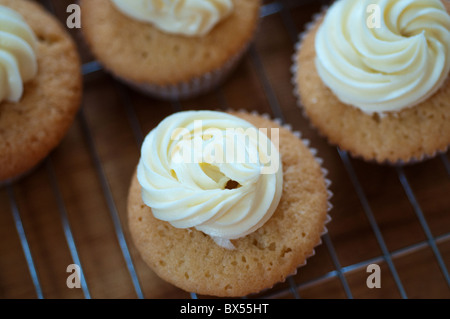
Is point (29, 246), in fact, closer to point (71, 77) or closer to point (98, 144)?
point (98, 144)

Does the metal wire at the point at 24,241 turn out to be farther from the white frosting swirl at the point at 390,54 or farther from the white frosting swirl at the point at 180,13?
the white frosting swirl at the point at 390,54

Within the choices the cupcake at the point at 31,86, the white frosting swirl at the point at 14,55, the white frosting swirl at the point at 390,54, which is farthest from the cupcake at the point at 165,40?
the white frosting swirl at the point at 390,54

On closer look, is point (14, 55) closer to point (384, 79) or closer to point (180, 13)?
point (180, 13)

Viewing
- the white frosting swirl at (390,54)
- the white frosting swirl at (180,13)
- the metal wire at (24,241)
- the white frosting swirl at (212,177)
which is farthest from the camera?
the metal wire at (24,241)

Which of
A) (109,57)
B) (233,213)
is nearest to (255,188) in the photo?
(233,213)

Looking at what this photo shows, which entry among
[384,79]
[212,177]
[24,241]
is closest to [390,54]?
[384,79]

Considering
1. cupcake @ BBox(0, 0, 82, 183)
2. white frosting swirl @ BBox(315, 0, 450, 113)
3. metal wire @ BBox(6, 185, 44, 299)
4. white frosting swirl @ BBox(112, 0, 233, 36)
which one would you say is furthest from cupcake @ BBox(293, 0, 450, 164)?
metal wire @ BBox(6, 185, 44, 299)

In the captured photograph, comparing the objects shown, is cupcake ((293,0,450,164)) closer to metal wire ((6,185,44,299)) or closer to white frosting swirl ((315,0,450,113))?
white frosting swirl ((315,0,450,113))
